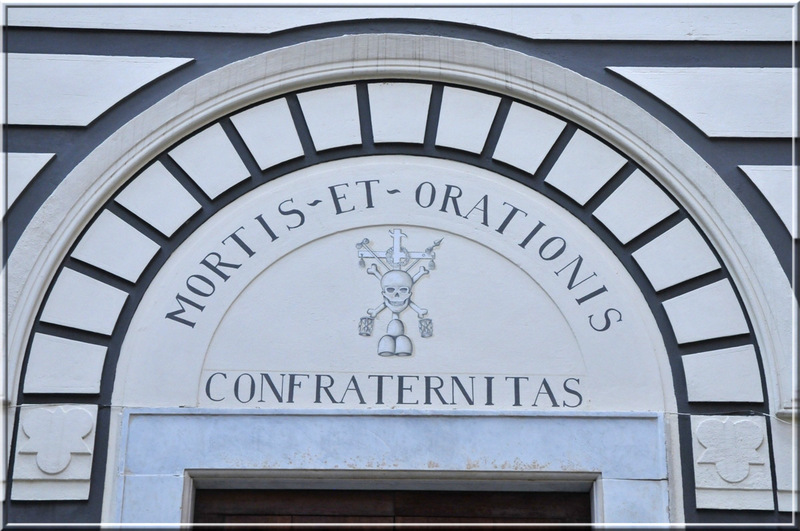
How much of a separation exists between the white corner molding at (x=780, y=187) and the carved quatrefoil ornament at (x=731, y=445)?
4.39 feet

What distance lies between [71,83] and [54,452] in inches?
98.6

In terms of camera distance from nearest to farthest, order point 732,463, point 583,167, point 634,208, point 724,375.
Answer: point 732,463, point 724,375, point 634,208, point 583,167

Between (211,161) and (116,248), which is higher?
(211,161)

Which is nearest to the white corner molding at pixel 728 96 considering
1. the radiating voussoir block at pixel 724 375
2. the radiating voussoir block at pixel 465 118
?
the radiating voussoir block at pixel 465 118

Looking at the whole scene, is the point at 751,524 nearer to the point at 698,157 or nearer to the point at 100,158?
the point at 698,157

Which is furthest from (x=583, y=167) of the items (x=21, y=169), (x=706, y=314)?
(x=21, y=169)

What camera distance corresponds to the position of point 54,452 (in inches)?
282

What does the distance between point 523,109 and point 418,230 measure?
43.8 inches

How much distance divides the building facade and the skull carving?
1 cm

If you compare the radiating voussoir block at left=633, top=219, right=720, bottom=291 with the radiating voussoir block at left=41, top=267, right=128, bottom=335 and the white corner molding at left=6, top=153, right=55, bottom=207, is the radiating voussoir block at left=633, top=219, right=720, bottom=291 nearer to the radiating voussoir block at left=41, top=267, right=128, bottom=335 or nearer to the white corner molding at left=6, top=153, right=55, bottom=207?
the radiating voussoir block at left=41, top=267, right=128, bottom=335

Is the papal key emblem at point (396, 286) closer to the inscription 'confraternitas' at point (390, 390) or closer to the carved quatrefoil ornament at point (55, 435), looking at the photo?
the inscription 'confraternitas' at point (390, 390)

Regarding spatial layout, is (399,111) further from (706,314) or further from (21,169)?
(21,169)

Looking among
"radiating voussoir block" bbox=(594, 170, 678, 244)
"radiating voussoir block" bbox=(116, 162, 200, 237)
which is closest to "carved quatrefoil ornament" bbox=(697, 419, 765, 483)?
"radiating voussoir block" bbox=(594, 170, 678, 244)

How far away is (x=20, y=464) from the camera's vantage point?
23.4ft
